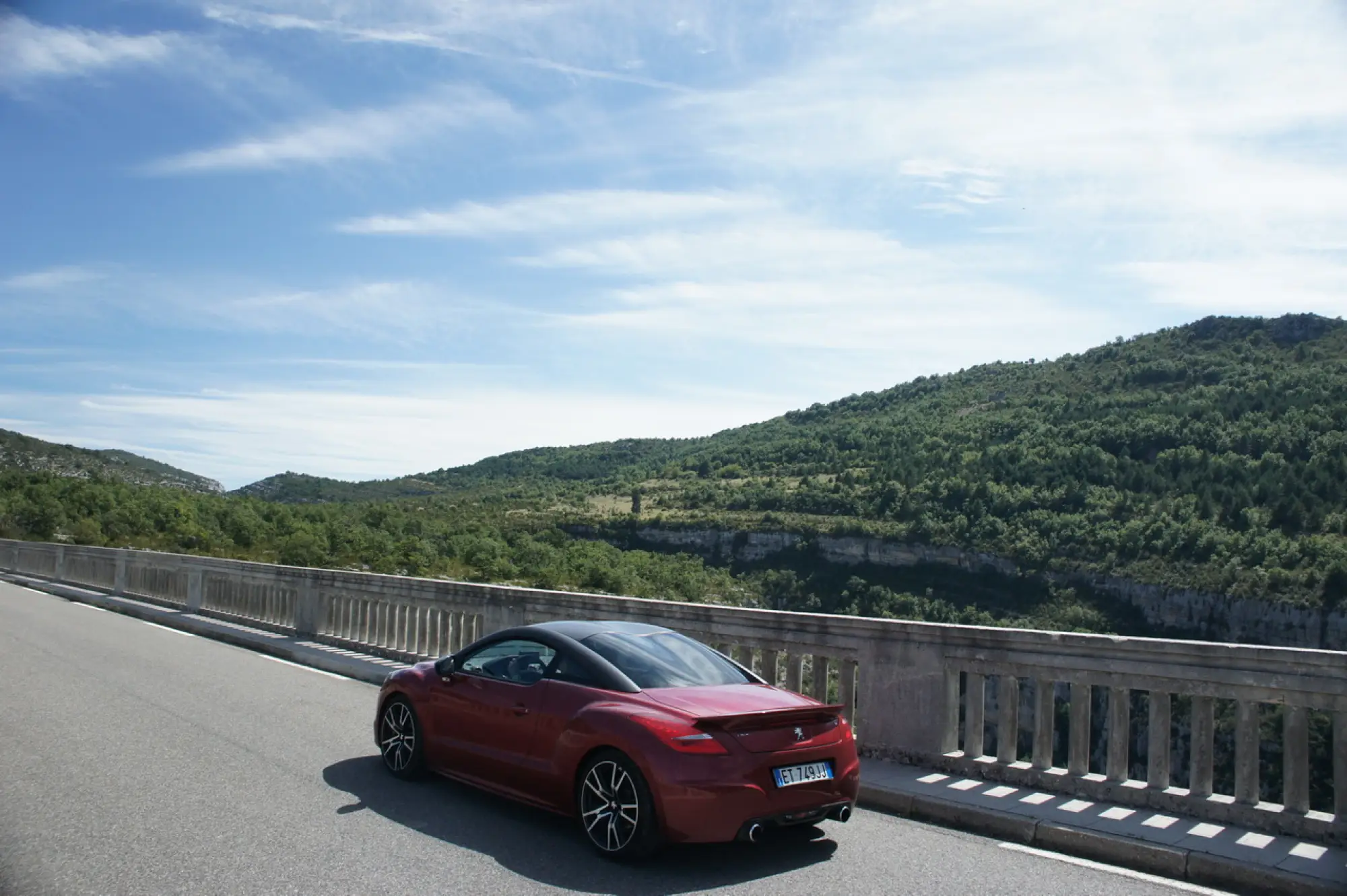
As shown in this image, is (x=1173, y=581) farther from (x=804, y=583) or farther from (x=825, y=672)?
(x=825, y=672)

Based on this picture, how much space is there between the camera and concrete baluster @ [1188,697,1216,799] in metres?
6.52

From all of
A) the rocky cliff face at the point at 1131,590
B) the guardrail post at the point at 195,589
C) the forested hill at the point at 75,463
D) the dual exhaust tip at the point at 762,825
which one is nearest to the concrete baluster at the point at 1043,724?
the dual exhaust tip at the point at 762,825

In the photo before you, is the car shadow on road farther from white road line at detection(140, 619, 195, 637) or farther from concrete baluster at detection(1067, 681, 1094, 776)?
Answer: white road line at detection(140, 619, 195, 637)

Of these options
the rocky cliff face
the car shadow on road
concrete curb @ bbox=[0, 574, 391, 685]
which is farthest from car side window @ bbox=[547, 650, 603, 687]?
the rocky cliff face

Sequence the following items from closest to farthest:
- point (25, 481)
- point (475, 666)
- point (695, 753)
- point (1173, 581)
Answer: point (695, 753)
point (475, 666)
point (1173, 581)
point (25, 481)

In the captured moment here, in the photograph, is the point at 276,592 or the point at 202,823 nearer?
the point at 202,823

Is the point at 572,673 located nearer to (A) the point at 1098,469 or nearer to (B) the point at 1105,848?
(B) the point at 1105,848

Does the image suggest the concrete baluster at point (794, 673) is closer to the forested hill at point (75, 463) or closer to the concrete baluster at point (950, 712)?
the concrete baluster at point (950, 712)

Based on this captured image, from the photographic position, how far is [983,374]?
492ft

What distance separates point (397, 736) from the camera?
315 inches

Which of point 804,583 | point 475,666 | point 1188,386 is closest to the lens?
point 475,666

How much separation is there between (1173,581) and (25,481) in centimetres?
8199

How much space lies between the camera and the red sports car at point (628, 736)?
5.83 meters

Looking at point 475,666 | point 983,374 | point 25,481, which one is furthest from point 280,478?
point 475,666
